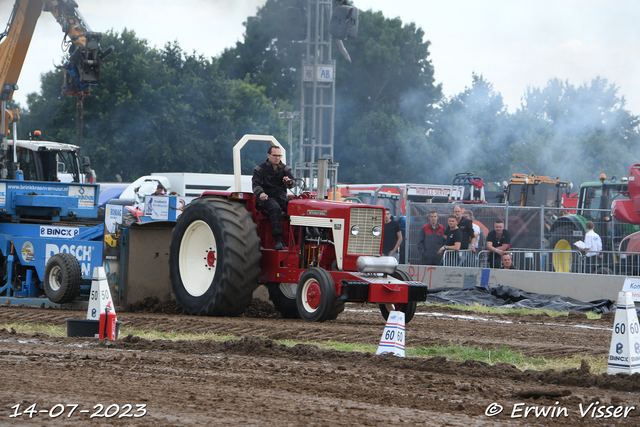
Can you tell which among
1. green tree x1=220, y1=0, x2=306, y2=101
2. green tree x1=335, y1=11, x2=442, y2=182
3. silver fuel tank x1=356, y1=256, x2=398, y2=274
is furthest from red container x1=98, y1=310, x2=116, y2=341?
green tree x1=335, y1=11, x2=442, y2=182

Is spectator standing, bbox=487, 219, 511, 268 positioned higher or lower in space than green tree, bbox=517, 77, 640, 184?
lower

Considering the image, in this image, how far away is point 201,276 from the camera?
1081 cm

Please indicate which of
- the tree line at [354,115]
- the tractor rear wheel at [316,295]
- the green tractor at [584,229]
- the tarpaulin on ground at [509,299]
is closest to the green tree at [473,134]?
the tree line at [354,115]

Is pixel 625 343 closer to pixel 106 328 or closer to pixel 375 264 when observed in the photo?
pixel 375 264

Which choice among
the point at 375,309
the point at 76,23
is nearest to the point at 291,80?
the point at 76,23

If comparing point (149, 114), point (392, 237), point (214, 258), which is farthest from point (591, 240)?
point (149, 114)

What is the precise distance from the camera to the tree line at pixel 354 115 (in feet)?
144

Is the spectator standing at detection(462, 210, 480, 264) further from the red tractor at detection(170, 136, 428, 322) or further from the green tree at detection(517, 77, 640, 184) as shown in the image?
the green tree at detection(517, 77, 640, 184)

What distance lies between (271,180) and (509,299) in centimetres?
580

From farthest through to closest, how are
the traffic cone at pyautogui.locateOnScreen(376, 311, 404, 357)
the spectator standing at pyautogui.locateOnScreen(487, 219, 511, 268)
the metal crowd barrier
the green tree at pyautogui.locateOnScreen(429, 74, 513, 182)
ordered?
the green tree at pyautogui.locateOnScreen(429, 74, 513, 182)
the metal crowd barrier
the spectator standing at pyautogui.locateOnScreen(487, 219, 511, 268)
the traffic cone at pyautogui.locateOnScreen(376, 311, 404, 357)

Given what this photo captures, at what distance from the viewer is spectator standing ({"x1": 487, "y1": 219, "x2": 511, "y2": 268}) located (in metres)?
15.5

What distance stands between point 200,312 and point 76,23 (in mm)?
10967

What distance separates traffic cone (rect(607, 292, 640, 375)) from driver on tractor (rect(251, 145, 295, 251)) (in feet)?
15.4

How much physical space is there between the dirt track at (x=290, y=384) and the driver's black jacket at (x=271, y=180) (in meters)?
2.10
